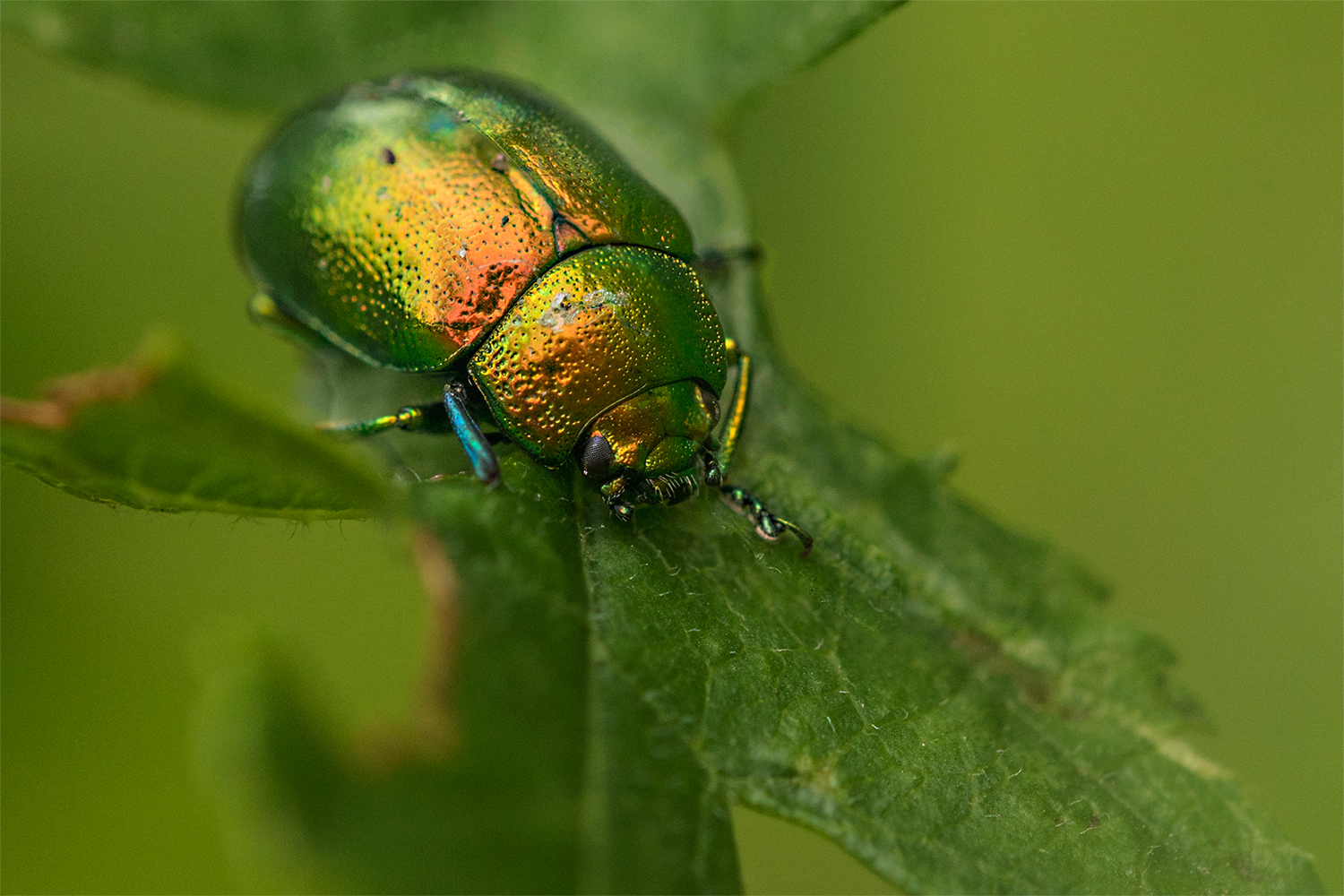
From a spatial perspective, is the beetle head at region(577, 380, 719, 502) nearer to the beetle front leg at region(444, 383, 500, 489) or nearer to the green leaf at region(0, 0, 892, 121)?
the beetle front leg at region(444, 383, 500, 489)

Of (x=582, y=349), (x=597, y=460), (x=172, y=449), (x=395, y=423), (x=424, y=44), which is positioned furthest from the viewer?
(x=424, y=44)

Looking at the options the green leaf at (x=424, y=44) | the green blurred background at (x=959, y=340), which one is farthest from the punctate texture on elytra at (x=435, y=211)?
the green blurred background at (x=959, y=340)

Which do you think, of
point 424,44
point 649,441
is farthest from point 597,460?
point 424,44

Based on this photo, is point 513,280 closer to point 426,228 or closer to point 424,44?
point 426,228

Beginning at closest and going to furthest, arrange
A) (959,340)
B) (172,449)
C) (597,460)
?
(172,449) → (597,460) → (959,340)

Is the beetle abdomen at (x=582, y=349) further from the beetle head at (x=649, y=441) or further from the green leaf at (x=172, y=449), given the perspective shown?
the green leaf at (x=172, y=449)

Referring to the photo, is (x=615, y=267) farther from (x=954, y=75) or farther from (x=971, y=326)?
(x=954, y=75)
